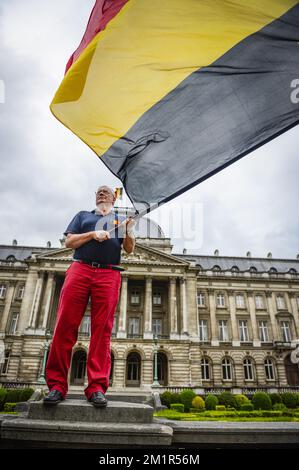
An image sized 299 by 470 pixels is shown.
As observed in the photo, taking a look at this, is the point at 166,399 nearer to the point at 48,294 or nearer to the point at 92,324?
the point at 48,294

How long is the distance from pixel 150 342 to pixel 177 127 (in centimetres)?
3256

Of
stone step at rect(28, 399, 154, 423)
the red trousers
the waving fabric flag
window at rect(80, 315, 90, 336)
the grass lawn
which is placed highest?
window at rect(80, 315, 90, 336)

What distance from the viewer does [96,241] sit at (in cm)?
404

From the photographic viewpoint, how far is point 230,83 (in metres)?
3.59

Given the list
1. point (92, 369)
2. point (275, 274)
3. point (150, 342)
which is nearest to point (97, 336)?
point (92, 369)

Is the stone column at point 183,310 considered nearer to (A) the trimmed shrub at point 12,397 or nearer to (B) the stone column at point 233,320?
(B) the stone column at point 233,320

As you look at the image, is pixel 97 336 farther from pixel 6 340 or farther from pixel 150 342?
pixel 6 340

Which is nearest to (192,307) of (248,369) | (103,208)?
(248,369)

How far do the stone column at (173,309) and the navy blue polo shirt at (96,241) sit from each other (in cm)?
3221

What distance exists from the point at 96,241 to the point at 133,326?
3532cm

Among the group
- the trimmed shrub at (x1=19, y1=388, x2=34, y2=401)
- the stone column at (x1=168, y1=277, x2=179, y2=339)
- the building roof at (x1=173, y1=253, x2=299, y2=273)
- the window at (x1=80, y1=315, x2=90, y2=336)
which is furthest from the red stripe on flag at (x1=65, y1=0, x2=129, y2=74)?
the building roof at (x1=173, y1=253, x2=299, y2=273)

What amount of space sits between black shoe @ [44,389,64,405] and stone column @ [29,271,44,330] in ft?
111

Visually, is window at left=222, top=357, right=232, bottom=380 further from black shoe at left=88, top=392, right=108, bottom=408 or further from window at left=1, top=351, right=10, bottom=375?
black shoe at left=88, top=392, right=108, bottom=408

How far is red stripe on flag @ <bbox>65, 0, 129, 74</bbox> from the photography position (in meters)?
3.99
